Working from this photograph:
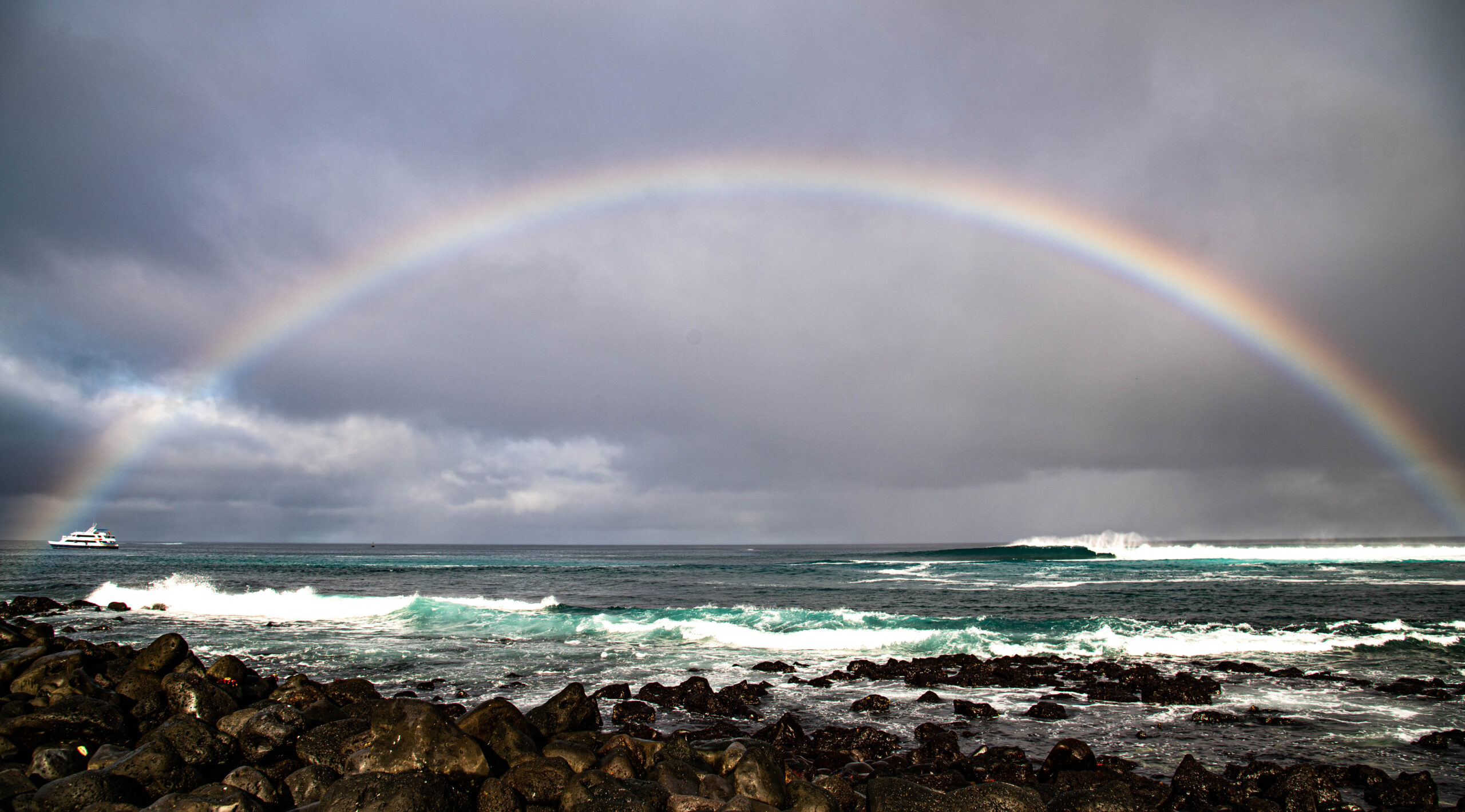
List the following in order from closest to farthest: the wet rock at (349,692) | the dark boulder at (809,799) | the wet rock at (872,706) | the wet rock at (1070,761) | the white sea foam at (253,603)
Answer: the dark boulder at (809,799), the wet rock at (1070,761), the wet rock at (349,692), the wet rock at (872,706), the white sea foam at (253,603)

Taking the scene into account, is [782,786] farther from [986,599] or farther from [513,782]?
[986,599]

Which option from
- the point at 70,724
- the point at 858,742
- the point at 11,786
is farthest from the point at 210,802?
the point at 858,742

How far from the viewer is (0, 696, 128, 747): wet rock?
28.9 feet

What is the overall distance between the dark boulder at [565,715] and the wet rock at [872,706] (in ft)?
17.7

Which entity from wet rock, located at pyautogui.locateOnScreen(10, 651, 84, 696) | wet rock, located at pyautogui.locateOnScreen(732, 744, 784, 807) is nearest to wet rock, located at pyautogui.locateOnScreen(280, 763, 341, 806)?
wet rock, located at pyautogui.locateOnScreen(732, 744, 784, 807)

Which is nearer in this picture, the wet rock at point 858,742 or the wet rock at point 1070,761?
the wet rock at point 1070,761

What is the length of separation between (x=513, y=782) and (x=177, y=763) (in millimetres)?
3847

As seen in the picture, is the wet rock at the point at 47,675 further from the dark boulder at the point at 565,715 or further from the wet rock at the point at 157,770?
the dark boulder at the point at 565,715

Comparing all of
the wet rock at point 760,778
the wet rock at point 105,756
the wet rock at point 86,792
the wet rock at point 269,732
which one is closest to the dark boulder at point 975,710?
the wet rock at point 760,778

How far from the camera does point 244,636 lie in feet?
74.9

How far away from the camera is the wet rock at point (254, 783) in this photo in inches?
303

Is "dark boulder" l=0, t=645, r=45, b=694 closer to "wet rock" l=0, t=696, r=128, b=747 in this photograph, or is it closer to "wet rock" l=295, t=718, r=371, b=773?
"wet rock" l=0, t=696, r=128, b=747

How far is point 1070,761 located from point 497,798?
759cm

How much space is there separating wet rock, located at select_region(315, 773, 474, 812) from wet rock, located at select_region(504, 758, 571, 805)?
73 centimetres
